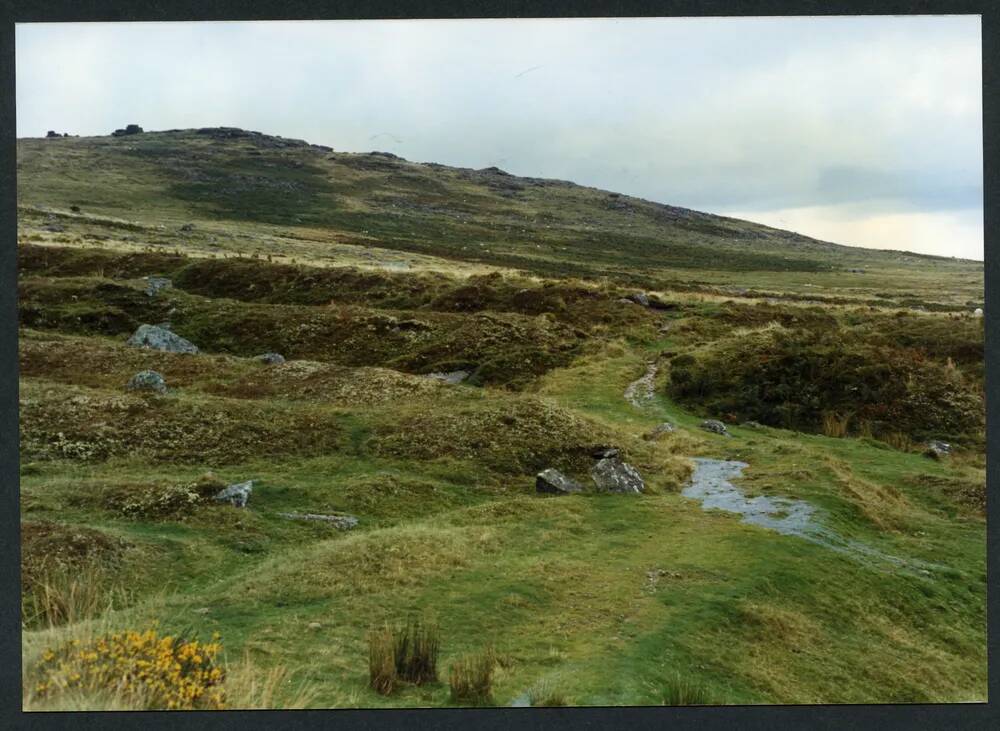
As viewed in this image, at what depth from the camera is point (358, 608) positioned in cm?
1189

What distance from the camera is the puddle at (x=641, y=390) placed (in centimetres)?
2983

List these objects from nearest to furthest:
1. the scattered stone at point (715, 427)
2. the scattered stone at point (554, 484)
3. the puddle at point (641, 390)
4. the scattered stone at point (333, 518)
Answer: the scattered stone at point (333, 518) < the scattered stone at point (554, 484) < the scattered stone at point (715, 427) < the puddle at point (641, 390)

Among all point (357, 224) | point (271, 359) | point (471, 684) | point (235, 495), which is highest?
point (357, 224)

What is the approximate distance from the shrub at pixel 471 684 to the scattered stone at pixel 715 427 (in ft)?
Result: 61.2

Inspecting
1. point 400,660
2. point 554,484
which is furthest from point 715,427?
point 400,660

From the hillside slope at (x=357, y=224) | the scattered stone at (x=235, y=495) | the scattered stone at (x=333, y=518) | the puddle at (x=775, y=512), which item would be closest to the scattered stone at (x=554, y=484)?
the puddle at (x=775, y=512)

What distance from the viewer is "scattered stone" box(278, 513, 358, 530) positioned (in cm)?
1618

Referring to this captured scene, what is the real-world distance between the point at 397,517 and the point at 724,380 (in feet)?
62.8

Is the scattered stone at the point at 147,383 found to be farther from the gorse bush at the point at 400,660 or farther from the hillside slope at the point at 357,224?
the hillside slope at the point at 357,224

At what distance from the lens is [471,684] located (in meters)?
9.28

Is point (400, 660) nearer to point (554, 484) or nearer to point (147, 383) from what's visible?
point (554, 484)

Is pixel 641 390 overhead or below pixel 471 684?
overhead

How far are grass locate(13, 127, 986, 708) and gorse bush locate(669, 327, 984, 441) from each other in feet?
1.88

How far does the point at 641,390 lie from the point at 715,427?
17.1 feet
